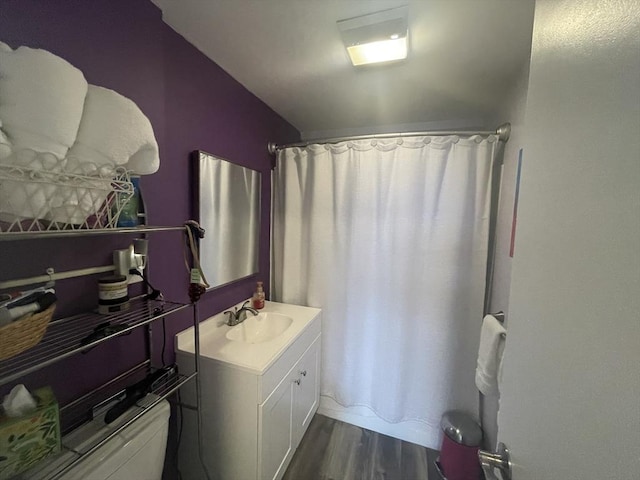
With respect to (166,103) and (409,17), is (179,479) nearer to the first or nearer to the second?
(166,103)

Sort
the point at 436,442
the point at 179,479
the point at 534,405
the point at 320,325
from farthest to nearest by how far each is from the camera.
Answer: the point at 320,325 → the point at 436,442 → the point at 179,479 → the point at 534,405

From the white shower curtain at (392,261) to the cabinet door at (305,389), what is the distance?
→ 5.1 inches

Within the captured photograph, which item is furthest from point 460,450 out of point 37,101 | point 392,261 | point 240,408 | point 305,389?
point 37,101

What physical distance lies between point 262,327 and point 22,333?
1.18 metres

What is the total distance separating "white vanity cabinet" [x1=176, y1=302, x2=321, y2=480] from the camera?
109cm

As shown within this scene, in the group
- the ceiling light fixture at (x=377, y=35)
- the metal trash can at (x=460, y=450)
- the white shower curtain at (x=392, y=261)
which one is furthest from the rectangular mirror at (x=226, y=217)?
the metal trash can at (x=460, y=450)

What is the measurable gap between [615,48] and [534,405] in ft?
1.95

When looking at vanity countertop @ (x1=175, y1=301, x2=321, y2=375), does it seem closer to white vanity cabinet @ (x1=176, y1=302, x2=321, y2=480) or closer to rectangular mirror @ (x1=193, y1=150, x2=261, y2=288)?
white vanity cabinet @ (x1=176, y1=302, x2=321, y2=480)

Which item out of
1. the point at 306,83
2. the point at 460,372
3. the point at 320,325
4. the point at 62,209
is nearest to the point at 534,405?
the point at 62,209

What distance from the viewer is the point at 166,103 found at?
111cm

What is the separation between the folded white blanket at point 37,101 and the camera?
477mm

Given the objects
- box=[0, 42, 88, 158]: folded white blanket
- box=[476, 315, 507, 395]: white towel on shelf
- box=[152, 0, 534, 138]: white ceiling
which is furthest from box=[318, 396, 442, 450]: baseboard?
box=[152, 0, 534, 138]: white ceiling

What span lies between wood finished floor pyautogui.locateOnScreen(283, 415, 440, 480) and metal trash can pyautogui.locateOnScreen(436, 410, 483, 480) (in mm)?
159

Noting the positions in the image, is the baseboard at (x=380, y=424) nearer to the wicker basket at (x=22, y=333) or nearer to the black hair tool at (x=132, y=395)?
the black hair tool at (x=132, y=395)
